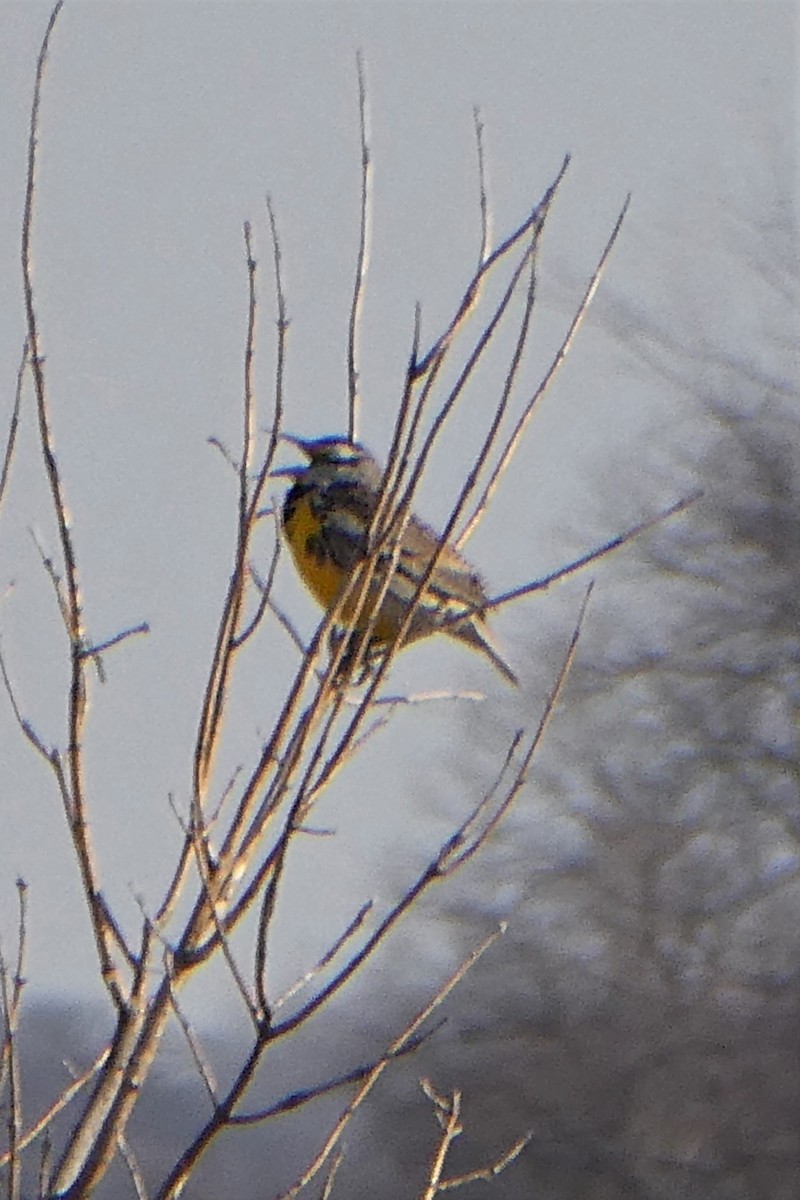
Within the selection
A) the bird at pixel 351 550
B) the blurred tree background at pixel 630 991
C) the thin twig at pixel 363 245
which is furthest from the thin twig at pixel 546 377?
the blurred tree background at pixel 630 991

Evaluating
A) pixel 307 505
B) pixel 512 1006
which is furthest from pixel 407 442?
pixel 512 1006

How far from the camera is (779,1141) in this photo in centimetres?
2086

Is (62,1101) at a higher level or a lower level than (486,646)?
lower

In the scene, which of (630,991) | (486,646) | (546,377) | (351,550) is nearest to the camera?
(546,377)

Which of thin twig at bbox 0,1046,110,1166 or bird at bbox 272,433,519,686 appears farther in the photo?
bird at bbox 272,433,519,686

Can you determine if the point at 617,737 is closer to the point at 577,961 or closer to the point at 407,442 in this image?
the point at 577,961

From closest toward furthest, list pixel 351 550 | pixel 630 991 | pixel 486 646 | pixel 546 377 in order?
1. pixel 546 377
2. pixel 351 550
3. pixel 486 646
4. pixel 630 991

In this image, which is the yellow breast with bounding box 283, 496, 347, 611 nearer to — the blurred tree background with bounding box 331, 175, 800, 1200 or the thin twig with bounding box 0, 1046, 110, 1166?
the thin twig with bounding box 0, 1046, 110, 1166

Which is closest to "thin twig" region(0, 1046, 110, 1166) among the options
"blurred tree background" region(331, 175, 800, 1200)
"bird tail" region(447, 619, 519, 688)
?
"bird tail" region(447, 619, 519, 688)

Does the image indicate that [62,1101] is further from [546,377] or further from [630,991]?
[630,991]

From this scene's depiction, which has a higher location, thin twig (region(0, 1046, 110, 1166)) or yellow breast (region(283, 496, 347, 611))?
yellow breast (region(283, 496, 347, 611))

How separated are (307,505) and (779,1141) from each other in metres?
15.7

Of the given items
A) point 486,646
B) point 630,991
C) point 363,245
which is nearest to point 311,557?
point 486,646

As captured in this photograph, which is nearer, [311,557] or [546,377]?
[546,377]
